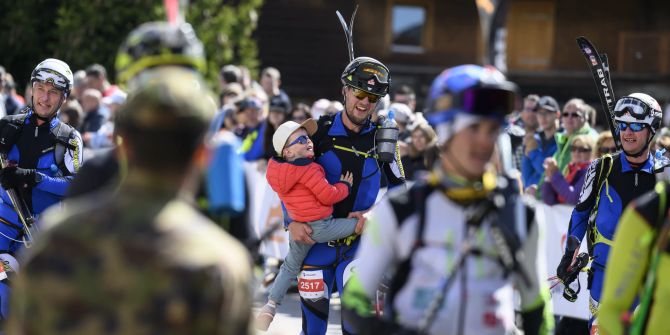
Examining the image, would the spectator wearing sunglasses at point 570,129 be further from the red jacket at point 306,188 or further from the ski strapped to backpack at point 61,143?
the ski strapped to backpack at point 61,143

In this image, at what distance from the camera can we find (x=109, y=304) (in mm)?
2971

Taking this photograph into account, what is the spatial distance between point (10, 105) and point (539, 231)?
12116mm

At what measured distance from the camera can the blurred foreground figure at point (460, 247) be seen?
4.48 meters

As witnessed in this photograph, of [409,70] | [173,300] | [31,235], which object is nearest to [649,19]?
[409,70]

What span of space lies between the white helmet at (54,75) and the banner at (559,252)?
14.0 feet

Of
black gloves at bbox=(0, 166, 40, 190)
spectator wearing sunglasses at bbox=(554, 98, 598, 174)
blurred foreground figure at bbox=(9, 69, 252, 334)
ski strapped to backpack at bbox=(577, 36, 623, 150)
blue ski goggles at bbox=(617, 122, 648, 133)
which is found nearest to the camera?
blurred foreground figure at bbox=(9, 69, 252, 334)

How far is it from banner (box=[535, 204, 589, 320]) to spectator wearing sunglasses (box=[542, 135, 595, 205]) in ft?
0.29

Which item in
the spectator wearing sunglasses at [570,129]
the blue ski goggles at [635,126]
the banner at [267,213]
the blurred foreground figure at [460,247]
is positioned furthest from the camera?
the banner at [267,213]

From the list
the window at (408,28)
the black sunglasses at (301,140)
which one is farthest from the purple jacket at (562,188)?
the window at (408,28)

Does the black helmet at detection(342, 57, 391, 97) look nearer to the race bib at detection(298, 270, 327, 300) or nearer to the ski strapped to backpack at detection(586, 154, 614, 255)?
the race bib at detection(298, 270, 327, 300)

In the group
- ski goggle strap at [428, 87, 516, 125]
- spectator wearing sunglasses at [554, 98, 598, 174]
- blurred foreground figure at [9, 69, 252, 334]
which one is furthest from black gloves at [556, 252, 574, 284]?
blurred foreground figure at [9, 69, 252, 334]

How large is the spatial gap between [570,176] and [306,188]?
3.78 meters

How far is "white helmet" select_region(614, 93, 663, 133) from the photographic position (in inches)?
326

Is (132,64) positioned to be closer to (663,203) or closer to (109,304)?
(109,304)
